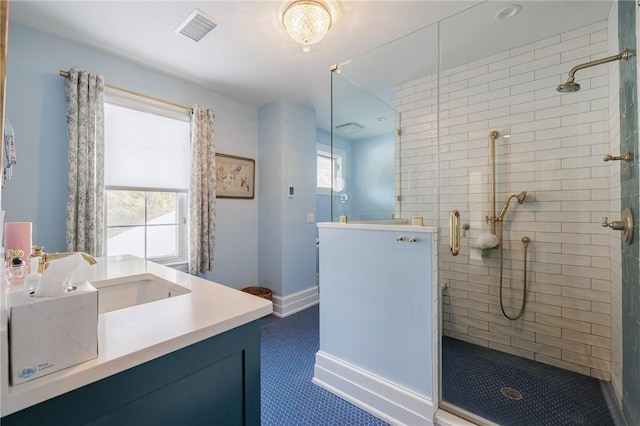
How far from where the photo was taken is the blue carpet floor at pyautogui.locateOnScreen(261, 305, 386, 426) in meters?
1.58

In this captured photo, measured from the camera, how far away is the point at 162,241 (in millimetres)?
2650

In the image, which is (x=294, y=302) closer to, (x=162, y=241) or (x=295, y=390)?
Answer: (x=295, y=390)

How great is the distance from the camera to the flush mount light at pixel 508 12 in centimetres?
174

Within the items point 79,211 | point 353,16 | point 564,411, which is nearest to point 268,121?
point 353,16

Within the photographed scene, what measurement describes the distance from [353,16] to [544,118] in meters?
1.57

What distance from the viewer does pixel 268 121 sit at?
10.8 ft

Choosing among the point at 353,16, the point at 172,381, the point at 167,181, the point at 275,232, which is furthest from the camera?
the point at 275,232

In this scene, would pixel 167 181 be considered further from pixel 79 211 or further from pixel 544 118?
pixel 544 118

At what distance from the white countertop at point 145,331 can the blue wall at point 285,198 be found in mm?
2053

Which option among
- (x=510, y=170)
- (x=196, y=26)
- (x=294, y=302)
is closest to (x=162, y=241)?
(x=294, y=302)

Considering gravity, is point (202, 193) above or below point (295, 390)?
above

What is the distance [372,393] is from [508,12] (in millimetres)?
2581

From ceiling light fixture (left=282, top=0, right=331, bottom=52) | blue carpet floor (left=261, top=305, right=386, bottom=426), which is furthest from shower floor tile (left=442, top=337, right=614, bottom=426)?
ceiling light fixture (left=282, top=0, right=331, bottom=52)

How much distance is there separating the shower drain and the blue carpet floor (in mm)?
812
